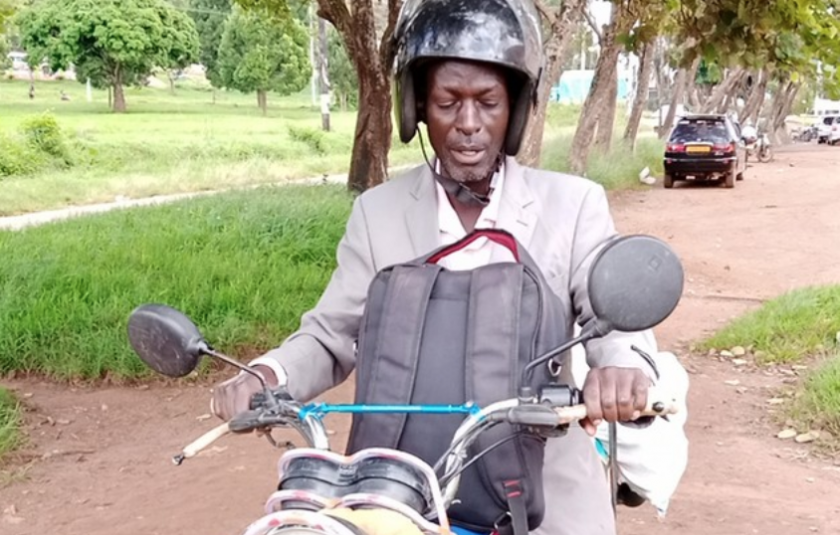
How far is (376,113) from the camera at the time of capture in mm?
11445

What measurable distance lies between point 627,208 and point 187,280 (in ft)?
36.1

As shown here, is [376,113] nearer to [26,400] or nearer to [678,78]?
[26,400]

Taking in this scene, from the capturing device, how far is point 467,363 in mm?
1688

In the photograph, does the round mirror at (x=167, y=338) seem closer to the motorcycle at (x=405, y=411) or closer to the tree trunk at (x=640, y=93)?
the motorcycle at (x=405, y=411)

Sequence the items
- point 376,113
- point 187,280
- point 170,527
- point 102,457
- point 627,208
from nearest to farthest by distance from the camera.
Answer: point 170,527, point 102,457, point 187,280, point 376,113, point 627,208

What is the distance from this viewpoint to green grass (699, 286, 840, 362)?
6969 millimetres

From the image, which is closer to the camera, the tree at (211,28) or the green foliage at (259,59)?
the green foliage at (259,59)

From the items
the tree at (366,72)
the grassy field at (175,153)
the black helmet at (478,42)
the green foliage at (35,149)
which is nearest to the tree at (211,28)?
the grassy field at (175,153)

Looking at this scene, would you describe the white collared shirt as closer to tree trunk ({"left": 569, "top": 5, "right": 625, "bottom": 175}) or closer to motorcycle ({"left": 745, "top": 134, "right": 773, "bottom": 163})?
tree trunk ({"left": 569, "top": 5, "right": 625, "bottom": 175})

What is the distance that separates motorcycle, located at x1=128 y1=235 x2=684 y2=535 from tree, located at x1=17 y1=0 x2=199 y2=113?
1360 inches

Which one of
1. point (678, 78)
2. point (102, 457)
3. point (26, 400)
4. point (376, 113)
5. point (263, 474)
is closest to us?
point (263, 474)

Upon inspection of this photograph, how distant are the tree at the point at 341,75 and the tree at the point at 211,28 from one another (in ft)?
17.4

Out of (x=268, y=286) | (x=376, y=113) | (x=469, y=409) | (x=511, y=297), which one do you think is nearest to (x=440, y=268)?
(x=511, y=297)

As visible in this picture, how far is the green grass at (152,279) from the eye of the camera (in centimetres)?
648
